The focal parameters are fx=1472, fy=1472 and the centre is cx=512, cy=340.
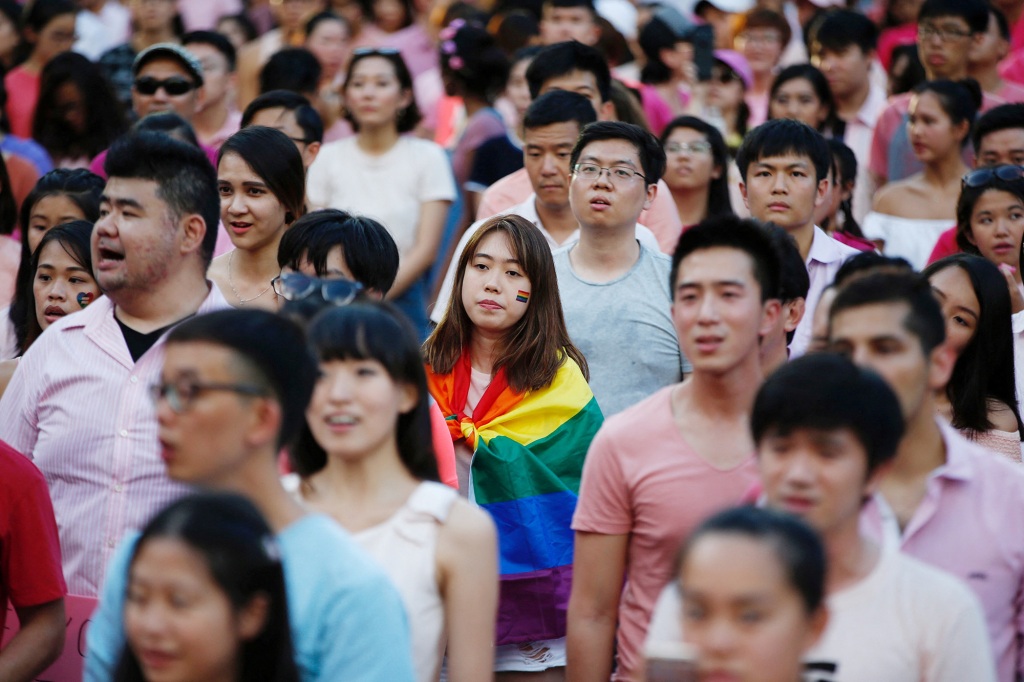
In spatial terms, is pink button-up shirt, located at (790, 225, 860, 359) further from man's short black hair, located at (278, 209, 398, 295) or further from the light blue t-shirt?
the light blue t-shirt

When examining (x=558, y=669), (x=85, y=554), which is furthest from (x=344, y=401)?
(x=558, y=669)

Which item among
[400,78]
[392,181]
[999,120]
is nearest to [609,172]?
[392,181]

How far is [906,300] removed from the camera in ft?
11.7

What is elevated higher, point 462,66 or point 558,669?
point 462,66

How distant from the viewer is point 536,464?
489cm

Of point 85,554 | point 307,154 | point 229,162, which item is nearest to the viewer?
point 85,554

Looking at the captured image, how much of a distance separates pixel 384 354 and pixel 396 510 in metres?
0.38

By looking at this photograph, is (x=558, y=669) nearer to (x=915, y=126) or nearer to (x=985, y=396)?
(x=985, y=396)

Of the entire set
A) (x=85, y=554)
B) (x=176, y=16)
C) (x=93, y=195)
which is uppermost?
(x=176, y=16)

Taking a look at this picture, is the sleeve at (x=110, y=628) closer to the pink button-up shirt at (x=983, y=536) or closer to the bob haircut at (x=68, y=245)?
the pink button-up shirt at (x=983, y=536)

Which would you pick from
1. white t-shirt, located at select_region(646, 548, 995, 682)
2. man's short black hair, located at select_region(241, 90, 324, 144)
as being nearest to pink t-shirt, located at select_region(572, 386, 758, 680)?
white t-shirt, located at select_region(646, 548, 995, 682)

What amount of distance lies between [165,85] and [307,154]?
3.78 feet

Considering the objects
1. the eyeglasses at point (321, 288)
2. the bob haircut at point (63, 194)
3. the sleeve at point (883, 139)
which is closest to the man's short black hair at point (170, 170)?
the eyeglasses at point (321, 288)

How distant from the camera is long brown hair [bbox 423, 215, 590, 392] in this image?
513cm
